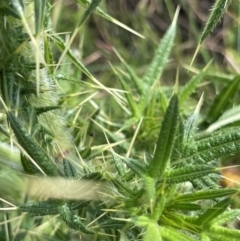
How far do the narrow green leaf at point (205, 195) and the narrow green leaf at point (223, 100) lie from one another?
577 mm

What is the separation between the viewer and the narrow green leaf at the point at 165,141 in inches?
33.6

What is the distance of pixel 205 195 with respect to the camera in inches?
37.0

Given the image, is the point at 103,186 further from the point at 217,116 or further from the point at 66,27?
the point at 66,27

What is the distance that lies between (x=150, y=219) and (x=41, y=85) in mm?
370

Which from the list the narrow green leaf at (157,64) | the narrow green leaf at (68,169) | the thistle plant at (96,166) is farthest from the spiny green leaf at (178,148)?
the narrow green leaf at (157,64)

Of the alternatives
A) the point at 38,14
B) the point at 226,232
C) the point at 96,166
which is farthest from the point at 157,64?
the point at 38,14

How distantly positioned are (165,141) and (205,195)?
0.46 feet

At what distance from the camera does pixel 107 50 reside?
283 cm

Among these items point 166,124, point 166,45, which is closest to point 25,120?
point 166,124

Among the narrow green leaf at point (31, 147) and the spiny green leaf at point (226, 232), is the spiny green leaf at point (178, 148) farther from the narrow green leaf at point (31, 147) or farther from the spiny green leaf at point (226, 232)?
the narrow green leaf at point (31, 147)

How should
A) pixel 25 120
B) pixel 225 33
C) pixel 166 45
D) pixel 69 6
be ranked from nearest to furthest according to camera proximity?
1. pixel 25 120
2. pixel 166 45
3. pixel 225 33
4. pixel 69 6

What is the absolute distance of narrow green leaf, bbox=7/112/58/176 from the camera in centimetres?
92

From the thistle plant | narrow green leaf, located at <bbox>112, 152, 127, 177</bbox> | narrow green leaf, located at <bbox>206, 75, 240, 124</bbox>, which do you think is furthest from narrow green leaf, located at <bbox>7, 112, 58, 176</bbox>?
narrow green leaf, located at <bbox>206, 75, 240, 124</bbox>

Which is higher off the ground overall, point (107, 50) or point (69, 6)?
point (69, 6)
